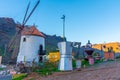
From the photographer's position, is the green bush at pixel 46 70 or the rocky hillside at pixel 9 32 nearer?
the green bush at pixel 46 70

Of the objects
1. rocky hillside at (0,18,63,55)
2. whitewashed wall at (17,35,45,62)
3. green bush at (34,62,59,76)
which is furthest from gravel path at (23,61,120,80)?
rocky hillside at (0,18,63,55)

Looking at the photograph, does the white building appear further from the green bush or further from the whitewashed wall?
the green bush

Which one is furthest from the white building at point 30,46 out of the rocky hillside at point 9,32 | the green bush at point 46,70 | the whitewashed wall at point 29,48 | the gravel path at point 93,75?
the rocky hillside at point 9,32

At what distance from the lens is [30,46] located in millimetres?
43469

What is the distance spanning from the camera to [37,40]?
146 feet

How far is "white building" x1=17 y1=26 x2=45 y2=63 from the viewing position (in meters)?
42.9

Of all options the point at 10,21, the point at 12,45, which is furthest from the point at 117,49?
the point at 10,21

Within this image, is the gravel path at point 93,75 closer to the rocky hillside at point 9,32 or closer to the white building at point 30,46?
the white building at point 30,46

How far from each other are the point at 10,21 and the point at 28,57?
116554mm

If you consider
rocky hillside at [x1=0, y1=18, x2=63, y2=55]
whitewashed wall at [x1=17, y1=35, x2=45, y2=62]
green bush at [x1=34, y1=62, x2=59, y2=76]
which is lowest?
green bush at [x1=34, y1=62, x2=59, y2=76]

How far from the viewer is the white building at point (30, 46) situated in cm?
4291

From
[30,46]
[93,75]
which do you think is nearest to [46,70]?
[93,75]

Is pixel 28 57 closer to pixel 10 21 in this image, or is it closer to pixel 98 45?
pixel 98 45

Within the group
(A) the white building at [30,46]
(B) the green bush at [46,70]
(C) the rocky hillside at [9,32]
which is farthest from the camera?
(C) the rocky hillside at [9,32]
